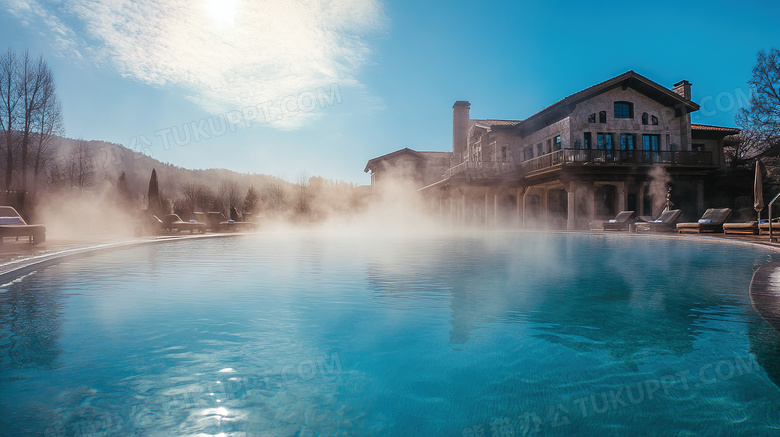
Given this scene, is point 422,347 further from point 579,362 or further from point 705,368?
point 705,368

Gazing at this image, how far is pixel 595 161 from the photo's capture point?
23.9 m

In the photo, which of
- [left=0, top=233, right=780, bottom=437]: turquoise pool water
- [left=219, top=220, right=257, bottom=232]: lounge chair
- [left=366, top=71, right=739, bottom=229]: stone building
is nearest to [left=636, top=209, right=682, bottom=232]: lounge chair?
[left=366, top=71, right=739, bottom=229]: stone building

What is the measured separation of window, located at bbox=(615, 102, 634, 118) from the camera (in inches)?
1041

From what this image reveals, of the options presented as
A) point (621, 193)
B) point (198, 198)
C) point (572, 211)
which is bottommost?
point (572, 211)

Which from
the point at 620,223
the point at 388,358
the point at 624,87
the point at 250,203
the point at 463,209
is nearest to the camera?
the point at 388,358

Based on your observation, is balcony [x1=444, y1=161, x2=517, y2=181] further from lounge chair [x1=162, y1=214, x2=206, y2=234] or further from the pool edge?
the pool edge

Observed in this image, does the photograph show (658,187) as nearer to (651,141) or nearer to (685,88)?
(651,141)

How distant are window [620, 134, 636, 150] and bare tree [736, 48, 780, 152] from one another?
10.2 meters

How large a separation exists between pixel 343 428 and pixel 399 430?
350mm

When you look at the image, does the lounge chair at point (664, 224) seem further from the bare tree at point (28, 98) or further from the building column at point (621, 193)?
the bare tree at point (28, 98)

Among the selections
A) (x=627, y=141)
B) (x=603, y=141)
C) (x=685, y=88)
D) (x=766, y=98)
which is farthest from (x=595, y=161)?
(x=766, y=98)

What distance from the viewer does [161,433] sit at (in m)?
→ 2.70

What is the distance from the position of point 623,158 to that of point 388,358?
968 inches

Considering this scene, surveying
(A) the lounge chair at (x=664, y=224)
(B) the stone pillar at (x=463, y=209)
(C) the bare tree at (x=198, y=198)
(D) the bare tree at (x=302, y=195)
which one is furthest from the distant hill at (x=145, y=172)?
(A) the lounge chair at (x=664, y=224)
